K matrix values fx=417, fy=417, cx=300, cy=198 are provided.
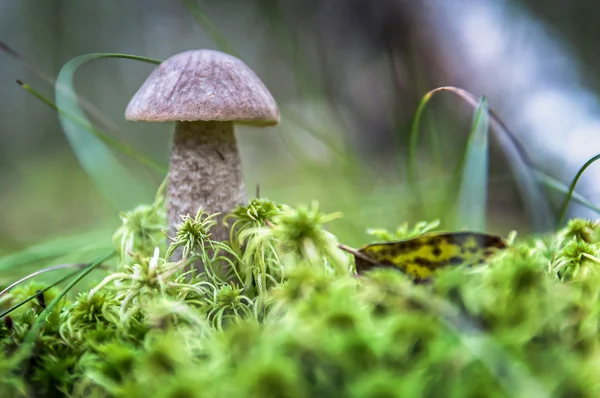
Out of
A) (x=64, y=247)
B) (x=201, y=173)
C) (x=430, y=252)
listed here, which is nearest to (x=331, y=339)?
(x=430, y=252)

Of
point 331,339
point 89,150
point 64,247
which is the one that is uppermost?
point 89,150

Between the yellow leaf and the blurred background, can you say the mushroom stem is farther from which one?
the yellow leaf

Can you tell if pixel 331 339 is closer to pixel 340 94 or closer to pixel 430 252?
pixel 430 252

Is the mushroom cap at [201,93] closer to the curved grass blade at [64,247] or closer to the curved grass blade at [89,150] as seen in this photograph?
the curved grass blade at [89,150]

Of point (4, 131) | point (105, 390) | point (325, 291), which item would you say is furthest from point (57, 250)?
point (4, 131)

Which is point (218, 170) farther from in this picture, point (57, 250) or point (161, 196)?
point (57, 250)

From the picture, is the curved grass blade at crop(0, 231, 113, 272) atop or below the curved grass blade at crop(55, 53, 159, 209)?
below

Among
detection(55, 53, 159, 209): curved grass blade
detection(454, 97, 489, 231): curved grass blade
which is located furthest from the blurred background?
detection(454, 97, 489, 231): curved grass blade
